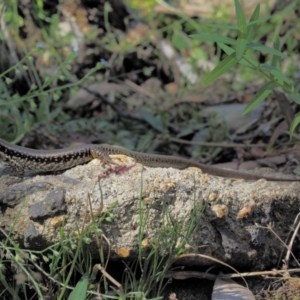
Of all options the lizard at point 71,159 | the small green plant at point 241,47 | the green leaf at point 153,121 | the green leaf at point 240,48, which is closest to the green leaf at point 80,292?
the lizard at point 71,159

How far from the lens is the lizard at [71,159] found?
4355 mm

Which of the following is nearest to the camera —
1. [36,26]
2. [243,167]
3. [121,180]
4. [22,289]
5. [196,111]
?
[22,289]

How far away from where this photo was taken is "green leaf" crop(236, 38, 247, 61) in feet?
11.0

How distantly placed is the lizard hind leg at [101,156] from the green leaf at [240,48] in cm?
131

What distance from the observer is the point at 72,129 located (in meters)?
6.48

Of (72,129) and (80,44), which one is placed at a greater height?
(80,44)

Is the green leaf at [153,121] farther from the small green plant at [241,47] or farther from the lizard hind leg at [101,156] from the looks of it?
the small green plant at [241,47]

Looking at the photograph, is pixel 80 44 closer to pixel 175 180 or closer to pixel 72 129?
pixel 72 129

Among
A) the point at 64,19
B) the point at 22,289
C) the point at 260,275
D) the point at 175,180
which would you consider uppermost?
the point at 64,19

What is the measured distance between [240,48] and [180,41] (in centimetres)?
484

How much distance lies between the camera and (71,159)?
4.42m

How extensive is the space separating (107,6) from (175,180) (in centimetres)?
477

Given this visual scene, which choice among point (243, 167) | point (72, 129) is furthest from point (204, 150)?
point (72, 129)

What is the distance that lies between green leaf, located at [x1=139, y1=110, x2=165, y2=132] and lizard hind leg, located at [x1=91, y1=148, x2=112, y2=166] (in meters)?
2.04
